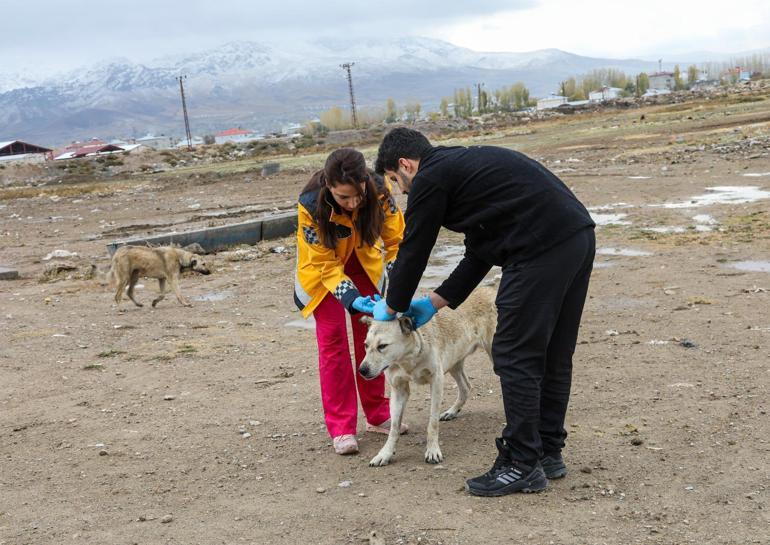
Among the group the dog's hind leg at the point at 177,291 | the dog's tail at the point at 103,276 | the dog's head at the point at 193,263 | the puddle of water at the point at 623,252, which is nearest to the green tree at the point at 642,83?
the puddle of water at the point at 623,252

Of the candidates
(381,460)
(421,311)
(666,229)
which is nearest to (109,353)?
(381,460)

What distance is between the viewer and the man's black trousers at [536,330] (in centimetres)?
467

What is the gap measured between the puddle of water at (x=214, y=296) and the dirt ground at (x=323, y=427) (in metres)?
0.06

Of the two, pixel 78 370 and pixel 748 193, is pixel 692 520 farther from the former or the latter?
pixel 748 193

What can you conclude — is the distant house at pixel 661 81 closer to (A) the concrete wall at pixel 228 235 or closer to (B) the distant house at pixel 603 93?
(B) the distant house at pixel 603 93

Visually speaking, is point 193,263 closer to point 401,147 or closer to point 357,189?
point 357,189

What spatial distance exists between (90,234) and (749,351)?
17290 millimetres

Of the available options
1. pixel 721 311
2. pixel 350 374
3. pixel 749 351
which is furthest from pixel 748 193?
pixel 350 374

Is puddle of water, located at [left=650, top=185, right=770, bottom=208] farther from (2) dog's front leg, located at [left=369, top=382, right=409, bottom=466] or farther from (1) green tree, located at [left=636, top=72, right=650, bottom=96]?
(1) green tree, located at [left=636, top=72, right=650, bottom=96]

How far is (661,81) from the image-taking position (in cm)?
18062

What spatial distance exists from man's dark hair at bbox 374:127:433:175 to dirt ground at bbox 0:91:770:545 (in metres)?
1.94

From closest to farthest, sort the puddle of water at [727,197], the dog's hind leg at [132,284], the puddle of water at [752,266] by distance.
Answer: the puddle of water at [752,266]
the dog's hind leg at [132,284]
the puddle of water at [727,197]

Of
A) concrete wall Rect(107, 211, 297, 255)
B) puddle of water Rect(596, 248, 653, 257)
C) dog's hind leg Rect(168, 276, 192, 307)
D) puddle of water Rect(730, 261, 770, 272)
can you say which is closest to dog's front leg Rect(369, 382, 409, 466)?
puddle of water Rect(730, 261, 770, 272)

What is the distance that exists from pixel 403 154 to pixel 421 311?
1.03m
